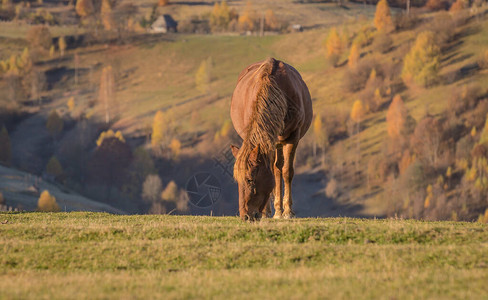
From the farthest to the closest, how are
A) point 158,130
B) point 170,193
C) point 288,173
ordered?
point 158,130, point 170,193, point 288,173

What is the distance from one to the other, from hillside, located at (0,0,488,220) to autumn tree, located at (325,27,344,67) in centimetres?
135

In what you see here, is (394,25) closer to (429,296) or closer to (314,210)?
(314,210)

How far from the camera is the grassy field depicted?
9.85 m

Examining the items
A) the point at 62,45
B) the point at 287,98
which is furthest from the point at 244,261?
the point at 62,45

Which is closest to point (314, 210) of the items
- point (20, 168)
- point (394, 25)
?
point (20, 168)

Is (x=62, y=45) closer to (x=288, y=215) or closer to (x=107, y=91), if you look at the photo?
(x=107, y=91)

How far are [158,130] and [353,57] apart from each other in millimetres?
59414

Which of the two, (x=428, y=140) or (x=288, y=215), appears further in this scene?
(x=428, y=140)

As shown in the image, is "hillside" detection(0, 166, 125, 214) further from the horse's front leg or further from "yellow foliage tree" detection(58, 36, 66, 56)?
the horse's front leg

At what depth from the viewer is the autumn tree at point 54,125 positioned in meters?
152

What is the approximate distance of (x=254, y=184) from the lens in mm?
14250

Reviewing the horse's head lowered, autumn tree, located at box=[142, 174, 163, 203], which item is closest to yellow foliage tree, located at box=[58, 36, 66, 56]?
autumn tree, located at box=[142, 174, 163, 203]

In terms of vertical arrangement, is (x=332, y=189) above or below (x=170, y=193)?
above

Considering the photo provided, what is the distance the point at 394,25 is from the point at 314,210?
3458 inches
